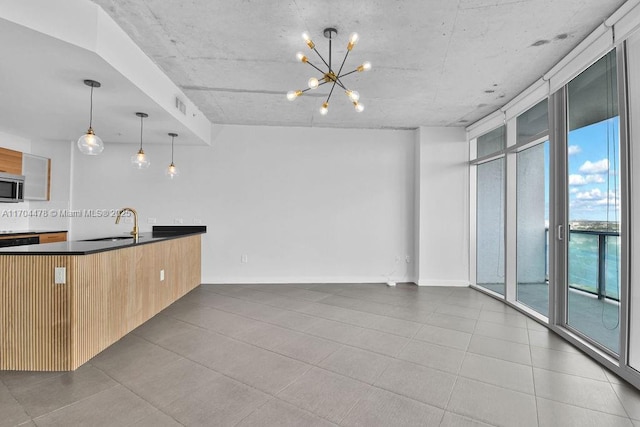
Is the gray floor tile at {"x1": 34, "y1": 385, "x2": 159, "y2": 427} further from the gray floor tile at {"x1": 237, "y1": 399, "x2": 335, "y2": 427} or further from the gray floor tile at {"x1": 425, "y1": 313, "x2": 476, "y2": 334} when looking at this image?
the gray floor tile at {"x1": 425, "y1": 313, "x2": 476, "y2": 334}

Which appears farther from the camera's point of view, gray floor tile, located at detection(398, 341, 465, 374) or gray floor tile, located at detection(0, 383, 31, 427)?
gray floor tile, located at detection(398, 341, 465, 374)

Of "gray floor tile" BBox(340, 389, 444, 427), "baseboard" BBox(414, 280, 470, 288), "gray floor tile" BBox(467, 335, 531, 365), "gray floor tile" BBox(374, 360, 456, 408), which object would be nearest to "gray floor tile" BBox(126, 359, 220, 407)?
"gray floor tile" BBox(340, 389, 444, 427)

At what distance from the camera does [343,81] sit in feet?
12.1

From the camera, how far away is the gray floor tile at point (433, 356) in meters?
2.55

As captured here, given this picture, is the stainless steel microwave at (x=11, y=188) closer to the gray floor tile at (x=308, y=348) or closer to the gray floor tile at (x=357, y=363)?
the gray floor tile at (x=308, y=348)

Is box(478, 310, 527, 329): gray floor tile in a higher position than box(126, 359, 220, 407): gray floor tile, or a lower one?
lower

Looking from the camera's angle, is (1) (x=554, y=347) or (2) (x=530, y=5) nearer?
(2) (x=530, y=5)

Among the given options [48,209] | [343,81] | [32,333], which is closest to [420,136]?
[343,81]

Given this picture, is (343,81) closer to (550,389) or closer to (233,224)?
(233,224)

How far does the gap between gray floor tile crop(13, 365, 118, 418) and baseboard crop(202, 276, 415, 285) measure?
3.06 meters

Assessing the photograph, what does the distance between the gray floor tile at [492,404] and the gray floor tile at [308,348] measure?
109 cm

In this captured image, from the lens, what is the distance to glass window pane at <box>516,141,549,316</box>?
168 inches

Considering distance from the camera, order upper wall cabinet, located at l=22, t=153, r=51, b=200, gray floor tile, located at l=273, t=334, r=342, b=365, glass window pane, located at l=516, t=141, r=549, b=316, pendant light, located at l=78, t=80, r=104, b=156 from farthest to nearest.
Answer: upper wall cabinet, located at l=22, t=153, r=51, b=200
glass window pane, located at l=516, t=141, r=549, b=316
pendant light, located at l=78, t=80, r=104, b=156
gray floor tile, located at l=273, t=334, r=342, b=365

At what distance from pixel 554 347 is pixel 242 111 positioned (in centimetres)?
502
